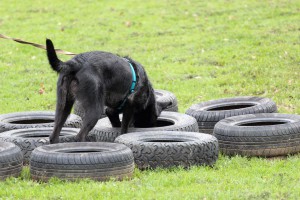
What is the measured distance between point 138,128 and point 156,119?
0.53 meters

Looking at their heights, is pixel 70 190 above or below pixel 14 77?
above

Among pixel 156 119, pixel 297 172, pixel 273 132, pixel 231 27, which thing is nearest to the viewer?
pixel 297 172

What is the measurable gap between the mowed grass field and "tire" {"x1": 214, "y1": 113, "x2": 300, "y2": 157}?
166 millimetres

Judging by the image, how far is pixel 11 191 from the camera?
767cm

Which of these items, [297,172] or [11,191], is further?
[297,172]

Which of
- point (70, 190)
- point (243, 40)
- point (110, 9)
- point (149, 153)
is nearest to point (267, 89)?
point (243, 40)

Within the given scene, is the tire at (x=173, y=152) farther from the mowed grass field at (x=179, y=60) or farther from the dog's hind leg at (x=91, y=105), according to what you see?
the dog's hind leg at (x=91, y=105)

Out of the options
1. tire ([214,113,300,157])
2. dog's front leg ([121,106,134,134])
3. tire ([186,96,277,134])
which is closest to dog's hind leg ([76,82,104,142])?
dog's front leg ([121,106,134,134])

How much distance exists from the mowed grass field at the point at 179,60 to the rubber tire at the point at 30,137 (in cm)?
47

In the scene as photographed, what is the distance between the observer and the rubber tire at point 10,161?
26.8 ft

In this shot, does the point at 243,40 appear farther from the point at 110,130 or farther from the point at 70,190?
the point at 70,190

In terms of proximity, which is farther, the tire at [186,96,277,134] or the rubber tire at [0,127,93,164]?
the tire at [186,96,277,134]

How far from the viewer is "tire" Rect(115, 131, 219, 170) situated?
8.63 metres

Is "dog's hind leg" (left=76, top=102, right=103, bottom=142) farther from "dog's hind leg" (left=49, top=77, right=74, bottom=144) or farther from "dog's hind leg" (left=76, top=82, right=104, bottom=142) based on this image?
"dog's hind leg" (left=49, top=77, right=74, bottom=144)
